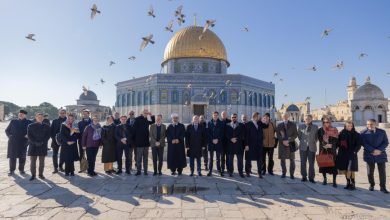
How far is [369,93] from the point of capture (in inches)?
1538

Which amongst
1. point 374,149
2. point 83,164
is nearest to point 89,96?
point 83,164

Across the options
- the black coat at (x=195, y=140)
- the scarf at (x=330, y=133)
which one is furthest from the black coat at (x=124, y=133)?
the scarf at (x=330, y=133)

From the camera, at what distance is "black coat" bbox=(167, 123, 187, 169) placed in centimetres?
→ 705

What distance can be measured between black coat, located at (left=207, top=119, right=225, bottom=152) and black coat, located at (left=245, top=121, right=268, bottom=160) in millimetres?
588

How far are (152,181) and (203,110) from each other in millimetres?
25993

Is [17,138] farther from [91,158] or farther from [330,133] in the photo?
[330,133]

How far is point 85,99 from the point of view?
2015 inches

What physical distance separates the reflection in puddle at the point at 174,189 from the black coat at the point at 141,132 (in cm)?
163

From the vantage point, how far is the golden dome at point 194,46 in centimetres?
3353

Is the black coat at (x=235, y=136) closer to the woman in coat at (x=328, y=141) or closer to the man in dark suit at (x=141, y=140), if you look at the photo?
the woman in coat at (x=328, y=141)

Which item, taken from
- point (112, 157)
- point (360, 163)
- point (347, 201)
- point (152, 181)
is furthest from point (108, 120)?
point (360, 163)

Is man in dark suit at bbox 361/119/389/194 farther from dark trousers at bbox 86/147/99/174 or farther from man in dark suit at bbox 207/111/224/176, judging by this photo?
dark trousers at bbox 86/147/99/174

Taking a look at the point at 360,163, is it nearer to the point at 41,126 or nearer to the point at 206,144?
the point at 206,144

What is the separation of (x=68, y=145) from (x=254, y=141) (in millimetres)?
4300
